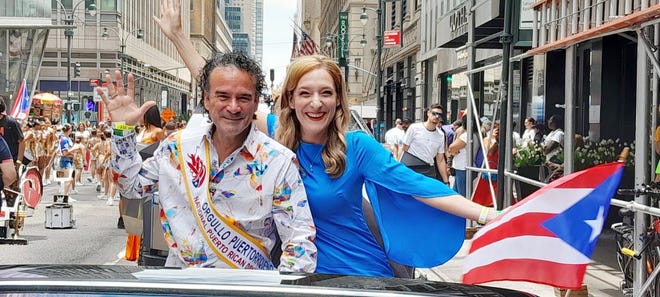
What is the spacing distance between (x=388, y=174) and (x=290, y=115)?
474 millimetres

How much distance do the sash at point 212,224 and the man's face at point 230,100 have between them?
121 mm

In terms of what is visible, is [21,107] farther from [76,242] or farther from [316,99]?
[316,99]

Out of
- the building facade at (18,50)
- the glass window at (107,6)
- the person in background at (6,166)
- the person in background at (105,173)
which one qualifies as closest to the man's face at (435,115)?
the person in background at (105,173)

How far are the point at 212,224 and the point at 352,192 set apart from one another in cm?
56

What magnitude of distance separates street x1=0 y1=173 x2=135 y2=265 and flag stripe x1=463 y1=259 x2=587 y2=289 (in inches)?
229

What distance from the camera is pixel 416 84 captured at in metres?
44.8

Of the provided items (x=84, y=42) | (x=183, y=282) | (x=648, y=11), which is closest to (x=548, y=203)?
(x=183, y=282)

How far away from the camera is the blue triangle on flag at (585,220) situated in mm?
3148

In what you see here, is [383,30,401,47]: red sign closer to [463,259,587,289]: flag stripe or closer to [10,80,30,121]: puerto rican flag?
[10,80,30,121]: puerto rican flag

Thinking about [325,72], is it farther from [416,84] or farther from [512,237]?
[416,84]

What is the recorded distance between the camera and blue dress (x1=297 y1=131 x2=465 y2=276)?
11.1 ft

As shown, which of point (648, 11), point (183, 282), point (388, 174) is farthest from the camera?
point (648, 11)

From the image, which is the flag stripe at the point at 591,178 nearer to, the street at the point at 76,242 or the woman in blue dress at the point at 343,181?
the woman in blue dress at the point at 343,181

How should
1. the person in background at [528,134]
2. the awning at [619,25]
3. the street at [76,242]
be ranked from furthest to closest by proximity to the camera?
the person in background at [528,134]
the street at [76,242]
the awning at [619,25]
